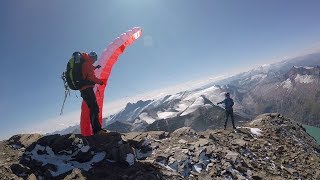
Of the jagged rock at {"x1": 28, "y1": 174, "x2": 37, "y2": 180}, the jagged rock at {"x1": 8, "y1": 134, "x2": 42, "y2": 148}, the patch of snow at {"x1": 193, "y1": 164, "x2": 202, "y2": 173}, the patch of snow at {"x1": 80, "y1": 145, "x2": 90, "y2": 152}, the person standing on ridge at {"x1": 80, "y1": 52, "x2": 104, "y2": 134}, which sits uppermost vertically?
the person standing on ridge at {"x1": 80, "y1": 52, "x2": 104, "y2": 134}

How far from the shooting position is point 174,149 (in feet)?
58.9

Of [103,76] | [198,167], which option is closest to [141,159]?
[198,167]

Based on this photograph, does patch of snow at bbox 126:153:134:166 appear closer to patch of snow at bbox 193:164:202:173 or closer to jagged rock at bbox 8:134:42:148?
patch of snow at bbox 193:164:202:173

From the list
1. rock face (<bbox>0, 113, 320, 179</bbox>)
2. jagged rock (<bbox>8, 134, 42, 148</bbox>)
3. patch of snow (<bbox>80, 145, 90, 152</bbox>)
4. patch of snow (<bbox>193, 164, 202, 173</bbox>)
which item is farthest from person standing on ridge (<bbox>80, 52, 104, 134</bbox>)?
patch of snow (<bbox>193, 164, 202, 173</bbox>)

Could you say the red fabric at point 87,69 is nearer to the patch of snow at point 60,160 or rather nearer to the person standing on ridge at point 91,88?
the person standing on ridge at point 91,88

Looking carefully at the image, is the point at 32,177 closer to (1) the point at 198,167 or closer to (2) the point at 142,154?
(2) the point at 142,154

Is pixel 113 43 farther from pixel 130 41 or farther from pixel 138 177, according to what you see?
pixel 138 177

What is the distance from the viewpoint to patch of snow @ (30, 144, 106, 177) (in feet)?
46.6

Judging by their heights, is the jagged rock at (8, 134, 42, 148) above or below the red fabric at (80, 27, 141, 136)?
below

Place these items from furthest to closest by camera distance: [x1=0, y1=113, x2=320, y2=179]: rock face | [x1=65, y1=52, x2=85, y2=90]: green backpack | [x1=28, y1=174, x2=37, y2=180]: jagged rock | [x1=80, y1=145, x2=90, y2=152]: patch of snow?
[x1=65, y1=52, x2=85, y2=90]: green backpack
[x1=80, y1=145, x2=90, y2=152]: patch of snow
[x1=0, y1=113, x2=320, y2=179]: rock face
[x1=28, y1=174, x2=37, y2=180]: jagged rock

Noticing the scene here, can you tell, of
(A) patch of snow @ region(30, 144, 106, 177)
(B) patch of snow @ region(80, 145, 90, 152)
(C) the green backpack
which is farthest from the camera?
(C) the green backpack

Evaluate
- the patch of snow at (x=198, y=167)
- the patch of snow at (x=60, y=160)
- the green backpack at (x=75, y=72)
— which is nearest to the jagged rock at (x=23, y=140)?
the patch of snow at (x=60, y=160)

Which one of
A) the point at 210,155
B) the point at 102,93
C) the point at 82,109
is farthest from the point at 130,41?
the point at 210,155

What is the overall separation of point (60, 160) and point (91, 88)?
13.5ft
